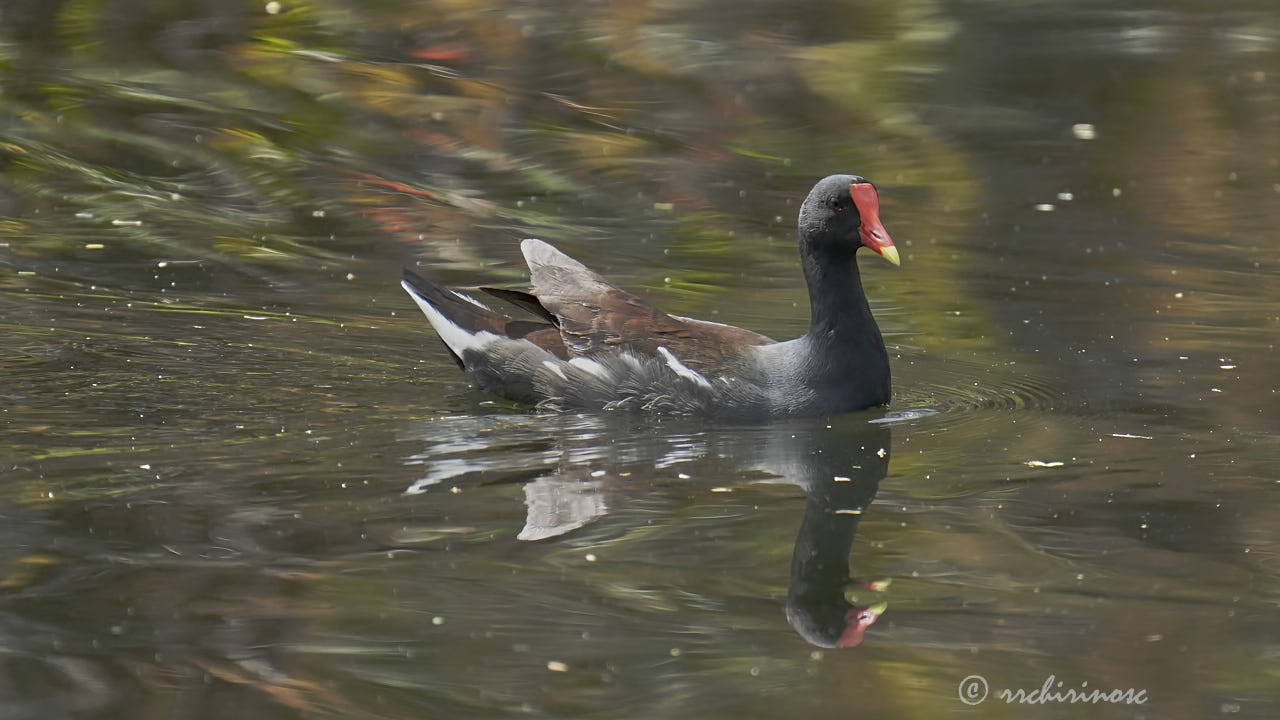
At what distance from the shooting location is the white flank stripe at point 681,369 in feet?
25.1

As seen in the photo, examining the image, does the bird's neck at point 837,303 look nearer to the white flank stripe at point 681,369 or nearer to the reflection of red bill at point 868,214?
the reflection of red bill at point 868,214

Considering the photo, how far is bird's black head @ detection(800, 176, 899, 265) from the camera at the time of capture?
Answer: 766cm

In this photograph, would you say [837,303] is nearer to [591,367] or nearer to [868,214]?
[868,214]

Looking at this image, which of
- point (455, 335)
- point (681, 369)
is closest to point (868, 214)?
point (681, 369)

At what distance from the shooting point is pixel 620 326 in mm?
7922

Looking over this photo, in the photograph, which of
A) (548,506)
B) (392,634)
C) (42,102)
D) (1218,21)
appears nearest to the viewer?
(392,634)

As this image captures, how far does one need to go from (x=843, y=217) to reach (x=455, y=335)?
6.14ft

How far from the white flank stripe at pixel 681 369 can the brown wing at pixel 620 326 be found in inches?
1.0

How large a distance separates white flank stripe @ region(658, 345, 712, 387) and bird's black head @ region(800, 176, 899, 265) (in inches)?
30.6

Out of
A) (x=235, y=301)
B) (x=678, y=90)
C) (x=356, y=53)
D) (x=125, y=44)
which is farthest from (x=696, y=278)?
(x=125, y=44)

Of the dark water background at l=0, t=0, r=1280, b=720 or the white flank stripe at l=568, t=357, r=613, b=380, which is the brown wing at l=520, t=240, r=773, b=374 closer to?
the white flank stripe at l=568, t=357, r=613, b=380

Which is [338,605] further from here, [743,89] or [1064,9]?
[1064,9]

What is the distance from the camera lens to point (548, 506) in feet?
21.1

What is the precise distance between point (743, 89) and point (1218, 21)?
506 centimetres
